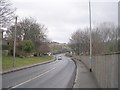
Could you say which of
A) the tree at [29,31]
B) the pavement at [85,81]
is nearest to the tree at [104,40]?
the pavement at [85,81]

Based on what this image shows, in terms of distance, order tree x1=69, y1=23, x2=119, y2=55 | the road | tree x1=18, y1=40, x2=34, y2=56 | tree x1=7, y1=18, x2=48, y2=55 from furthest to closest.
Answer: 1. tree x1=7, y1=18, x2=48, y2=55
2. tree x1=18, y1=40, x2=34, y2=56
3. the road
4. tree x1=69, y1=23, x2=119, y2=55

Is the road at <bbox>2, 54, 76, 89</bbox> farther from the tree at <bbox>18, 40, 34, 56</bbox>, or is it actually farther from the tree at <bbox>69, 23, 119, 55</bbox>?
the tree at <bbox>18, 40, 34, 56</bbox>

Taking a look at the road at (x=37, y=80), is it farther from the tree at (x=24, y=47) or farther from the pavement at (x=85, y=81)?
the tree at (x=24, y=47)

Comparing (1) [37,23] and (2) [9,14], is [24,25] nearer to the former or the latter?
(1) [37,23]

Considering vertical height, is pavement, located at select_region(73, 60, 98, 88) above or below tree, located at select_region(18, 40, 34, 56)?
below

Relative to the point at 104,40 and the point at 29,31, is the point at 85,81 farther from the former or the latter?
the point at 29,31

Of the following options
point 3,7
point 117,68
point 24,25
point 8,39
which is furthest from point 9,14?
point 24,25

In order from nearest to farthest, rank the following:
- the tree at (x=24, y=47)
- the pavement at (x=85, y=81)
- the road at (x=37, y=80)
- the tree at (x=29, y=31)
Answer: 1. the pavement at (x=85, y=81)
2. the road at (x=37, y=80)
3. the tree at (x=24, y=47)
4. the tree at (x=29, y=31)

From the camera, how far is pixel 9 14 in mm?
40875

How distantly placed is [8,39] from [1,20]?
44184mm

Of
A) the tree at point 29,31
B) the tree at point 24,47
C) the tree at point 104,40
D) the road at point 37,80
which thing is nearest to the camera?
the tree at point 104,40

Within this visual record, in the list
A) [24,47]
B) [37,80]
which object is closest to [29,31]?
[24,47]

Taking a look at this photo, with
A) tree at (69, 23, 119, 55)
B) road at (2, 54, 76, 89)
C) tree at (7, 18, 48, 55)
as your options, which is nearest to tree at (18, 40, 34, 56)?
tree at (7, 18, 48, 55)

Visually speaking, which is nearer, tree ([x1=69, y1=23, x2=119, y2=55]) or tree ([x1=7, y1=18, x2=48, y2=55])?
tree ([x1=69, y1=23, x2=119, y2=55])
